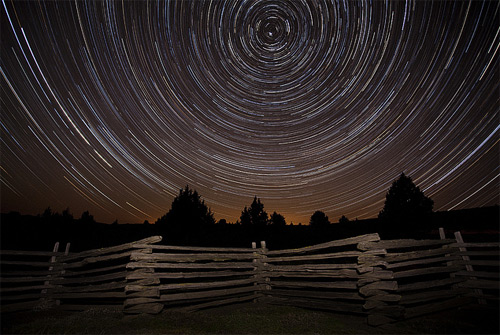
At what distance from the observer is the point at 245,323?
22.1 feet

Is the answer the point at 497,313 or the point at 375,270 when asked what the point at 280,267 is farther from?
the point at 497,313

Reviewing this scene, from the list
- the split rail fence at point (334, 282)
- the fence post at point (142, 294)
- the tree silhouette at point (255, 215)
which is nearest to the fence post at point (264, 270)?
the split rail fence at point (334, 282)

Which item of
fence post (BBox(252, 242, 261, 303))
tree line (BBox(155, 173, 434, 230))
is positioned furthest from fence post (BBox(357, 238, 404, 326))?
tree line (BBox(155, 173, 434, 230))

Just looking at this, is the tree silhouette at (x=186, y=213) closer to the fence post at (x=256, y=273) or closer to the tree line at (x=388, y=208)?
the tree line at (x=388, y=208)

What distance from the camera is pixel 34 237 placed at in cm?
2117

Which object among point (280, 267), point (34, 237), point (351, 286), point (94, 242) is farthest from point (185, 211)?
point (351, 286)

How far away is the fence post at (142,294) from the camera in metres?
Answer: 7.01

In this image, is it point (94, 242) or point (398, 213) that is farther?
point (398, 213)

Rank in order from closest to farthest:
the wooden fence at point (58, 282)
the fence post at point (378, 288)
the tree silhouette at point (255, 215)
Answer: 1. the fence post at point (378, 288)
2. the wooden fence at point (58, 282)
3. the tree silhouette at point (255, 215)

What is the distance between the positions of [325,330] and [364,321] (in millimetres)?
1407

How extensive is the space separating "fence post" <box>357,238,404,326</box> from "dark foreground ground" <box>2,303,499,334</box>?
0.79ft

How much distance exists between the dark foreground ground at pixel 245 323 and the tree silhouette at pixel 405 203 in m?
32.5

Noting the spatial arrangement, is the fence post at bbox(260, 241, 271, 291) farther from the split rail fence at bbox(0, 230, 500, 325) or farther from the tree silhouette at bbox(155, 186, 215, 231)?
the tree silhouette at bbox(155, 186, 215, 231)

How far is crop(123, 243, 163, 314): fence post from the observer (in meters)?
7.01
